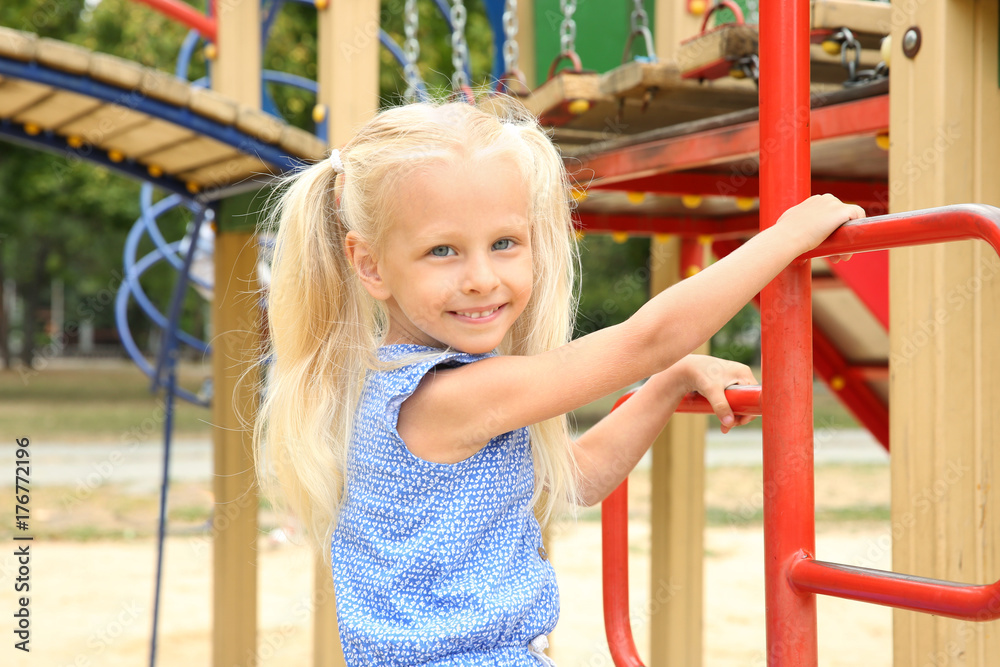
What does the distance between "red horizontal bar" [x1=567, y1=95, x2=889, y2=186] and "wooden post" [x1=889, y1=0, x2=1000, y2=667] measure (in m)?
0.18

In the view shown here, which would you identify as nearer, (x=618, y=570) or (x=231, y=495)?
(x=618, y=570)

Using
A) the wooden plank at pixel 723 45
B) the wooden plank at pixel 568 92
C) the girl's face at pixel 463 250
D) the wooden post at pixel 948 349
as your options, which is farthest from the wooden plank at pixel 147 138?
the wooden post at pixel 948 349

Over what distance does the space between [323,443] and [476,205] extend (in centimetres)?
43

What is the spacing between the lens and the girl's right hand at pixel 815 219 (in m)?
1.11

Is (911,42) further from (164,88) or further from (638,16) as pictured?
(164,88)

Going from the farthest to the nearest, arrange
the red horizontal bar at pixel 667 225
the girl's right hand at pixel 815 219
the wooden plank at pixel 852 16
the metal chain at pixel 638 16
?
Answer: 1. the red horizontal bar at pixel 667 225
2. the metal chain at pixel 638 16
3. the wooden plank at pixel 852 16
4. the girl's right hand at pixel 815 219

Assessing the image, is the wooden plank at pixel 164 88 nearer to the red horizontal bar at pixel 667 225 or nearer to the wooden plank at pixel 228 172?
the wooden plank at pixel 228 172

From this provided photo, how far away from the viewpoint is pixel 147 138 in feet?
10.6

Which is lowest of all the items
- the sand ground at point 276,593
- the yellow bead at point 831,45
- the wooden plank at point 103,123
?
the sand ground at point 276,593

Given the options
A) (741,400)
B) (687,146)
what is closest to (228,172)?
(687,146)

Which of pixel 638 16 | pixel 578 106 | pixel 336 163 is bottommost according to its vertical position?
pixel 336 163

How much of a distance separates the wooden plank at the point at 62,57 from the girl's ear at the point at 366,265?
67.8 inches

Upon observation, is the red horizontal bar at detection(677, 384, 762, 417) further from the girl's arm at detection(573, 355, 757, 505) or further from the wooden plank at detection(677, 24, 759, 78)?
the wooden plank at detection(677, 24, 759, 78)

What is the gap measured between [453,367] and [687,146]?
0.91 meters
